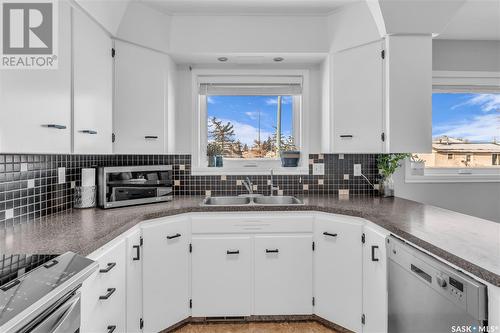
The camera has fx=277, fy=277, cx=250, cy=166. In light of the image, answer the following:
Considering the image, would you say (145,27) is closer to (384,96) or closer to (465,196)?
(384,96)

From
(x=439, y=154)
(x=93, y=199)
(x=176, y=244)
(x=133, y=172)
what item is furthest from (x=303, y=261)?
(x=439, y=154)

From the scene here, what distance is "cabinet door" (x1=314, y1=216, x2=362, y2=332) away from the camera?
1841 mm

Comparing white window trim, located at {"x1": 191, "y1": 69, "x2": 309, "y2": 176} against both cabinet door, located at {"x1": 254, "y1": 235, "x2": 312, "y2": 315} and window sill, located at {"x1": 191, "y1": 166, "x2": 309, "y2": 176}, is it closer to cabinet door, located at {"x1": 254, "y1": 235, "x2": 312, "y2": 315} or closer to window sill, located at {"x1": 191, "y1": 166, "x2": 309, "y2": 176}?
window sill, located at {"x1": 191, "y1": 166, "x2": 309, "y2": 176}

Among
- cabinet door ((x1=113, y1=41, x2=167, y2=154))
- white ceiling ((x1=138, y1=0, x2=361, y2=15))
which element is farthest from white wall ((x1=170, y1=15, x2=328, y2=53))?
cabinet door ((x1=113, y1=41, x2=167, y2=154))

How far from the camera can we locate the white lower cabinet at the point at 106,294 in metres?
1.18

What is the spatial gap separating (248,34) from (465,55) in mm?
2083

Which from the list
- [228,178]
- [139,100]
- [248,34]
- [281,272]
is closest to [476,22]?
[248,34]

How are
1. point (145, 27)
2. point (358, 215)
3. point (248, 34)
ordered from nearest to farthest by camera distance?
point (358, 215) → point (145, 27) → point (248, 34)

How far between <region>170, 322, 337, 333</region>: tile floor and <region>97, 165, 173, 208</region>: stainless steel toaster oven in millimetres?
989

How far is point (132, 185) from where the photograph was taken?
207cm

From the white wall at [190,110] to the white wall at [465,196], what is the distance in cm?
97

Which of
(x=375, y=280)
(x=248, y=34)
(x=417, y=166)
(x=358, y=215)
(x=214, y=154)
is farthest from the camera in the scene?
(x=214, y=154)

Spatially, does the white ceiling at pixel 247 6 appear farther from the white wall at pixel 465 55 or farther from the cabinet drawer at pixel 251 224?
the cabinet drawer at pixel 251 224

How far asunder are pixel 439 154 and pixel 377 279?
1713 millimetres
